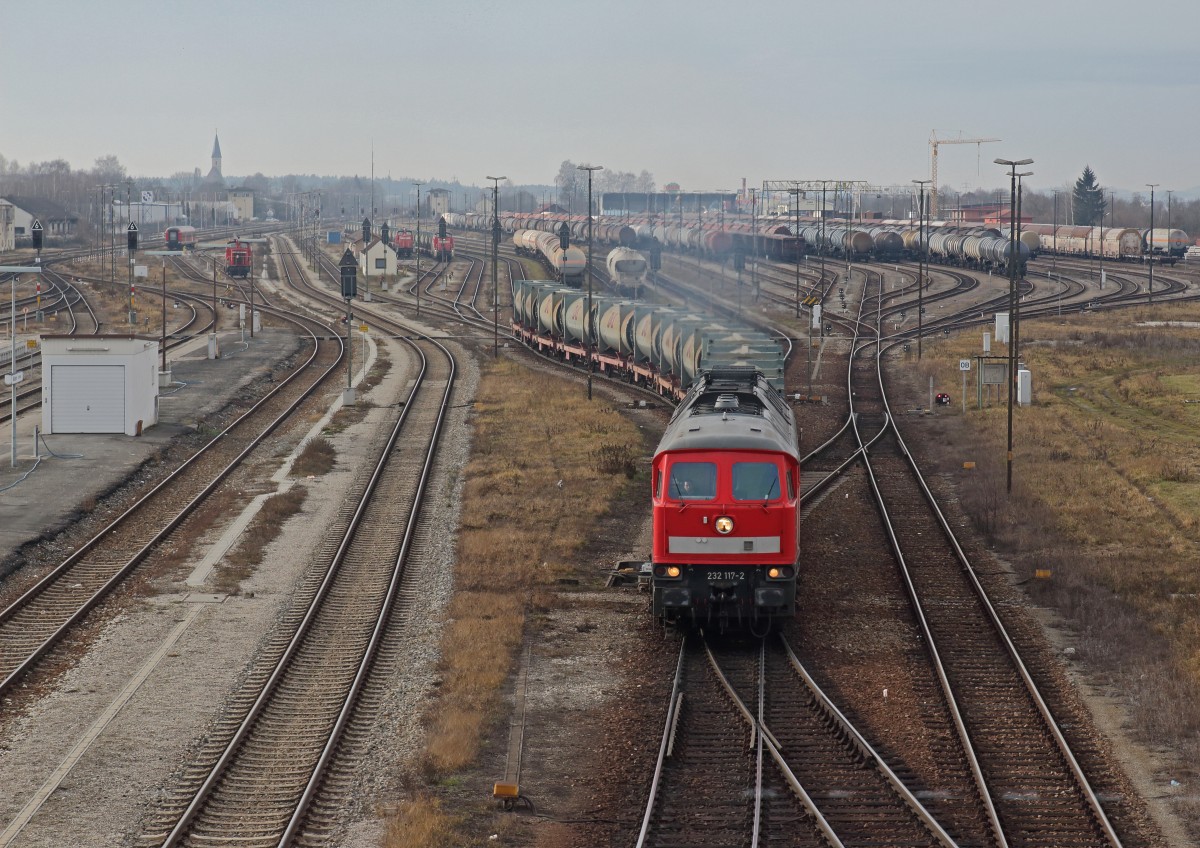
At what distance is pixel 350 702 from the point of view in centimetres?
1703

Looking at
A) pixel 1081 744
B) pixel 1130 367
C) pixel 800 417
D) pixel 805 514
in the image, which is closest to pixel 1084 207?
pixel 1130 367

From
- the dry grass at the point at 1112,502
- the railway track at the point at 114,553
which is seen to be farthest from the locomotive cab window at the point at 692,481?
the railway track at the point at 114,553

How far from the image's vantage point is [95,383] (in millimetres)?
37875

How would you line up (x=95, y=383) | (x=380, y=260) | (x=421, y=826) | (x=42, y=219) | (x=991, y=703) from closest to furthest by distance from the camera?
(x=421, y=826), (x=991, y=703), (x=95, y=383), (x=380, y=260), (x=42, y=219)

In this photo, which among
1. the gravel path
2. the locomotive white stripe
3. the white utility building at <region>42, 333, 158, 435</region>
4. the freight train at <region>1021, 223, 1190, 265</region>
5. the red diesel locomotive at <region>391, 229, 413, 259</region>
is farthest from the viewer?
the red diesel locomotive at <region>391, 229, 413, 259</region>

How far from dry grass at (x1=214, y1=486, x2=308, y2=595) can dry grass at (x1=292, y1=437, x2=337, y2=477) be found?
1.96 metres

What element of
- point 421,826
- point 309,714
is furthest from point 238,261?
point 421,826

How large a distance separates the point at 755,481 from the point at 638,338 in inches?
1138

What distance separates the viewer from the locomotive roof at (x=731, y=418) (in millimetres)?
18688

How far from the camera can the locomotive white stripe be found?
60.6ft

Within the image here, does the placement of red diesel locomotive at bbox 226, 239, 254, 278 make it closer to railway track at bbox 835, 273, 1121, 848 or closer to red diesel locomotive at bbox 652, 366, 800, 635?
railway track at bbox 835, 273, 1121, 848

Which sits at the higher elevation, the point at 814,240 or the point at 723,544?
the point at 814,240

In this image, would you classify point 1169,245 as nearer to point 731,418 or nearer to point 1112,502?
point 1112,502

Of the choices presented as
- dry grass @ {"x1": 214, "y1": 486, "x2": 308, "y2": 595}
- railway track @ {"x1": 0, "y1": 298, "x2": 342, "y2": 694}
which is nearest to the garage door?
railway track @ {"x1": 0, "y1": 298, "x2": 342, "y2": 694}
